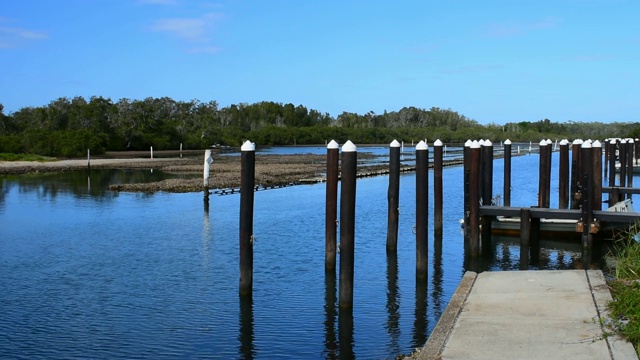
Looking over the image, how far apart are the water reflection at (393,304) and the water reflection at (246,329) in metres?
2.05

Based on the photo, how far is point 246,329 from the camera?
40.7 feet

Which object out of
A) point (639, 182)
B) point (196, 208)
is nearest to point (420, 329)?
point (196, 208)

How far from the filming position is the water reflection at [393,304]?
1156 centimetres

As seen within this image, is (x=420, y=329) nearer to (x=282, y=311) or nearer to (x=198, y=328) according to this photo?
(x=282, y=311)

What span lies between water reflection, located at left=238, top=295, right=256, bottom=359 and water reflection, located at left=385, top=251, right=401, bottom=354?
205cm

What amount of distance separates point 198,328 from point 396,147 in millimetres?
8299

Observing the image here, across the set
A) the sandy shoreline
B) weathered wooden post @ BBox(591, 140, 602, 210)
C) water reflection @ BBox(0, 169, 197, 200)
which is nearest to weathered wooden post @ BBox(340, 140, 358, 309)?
weathered wooden post @ BBox(591, 140, 602, 210)

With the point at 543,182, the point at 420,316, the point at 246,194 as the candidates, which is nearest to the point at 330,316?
the point at 420,316

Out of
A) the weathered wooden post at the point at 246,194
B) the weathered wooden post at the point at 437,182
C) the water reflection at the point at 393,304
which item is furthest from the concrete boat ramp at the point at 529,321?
the weathered wooden post at the point at 437,182

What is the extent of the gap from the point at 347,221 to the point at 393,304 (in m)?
Result: 2.48

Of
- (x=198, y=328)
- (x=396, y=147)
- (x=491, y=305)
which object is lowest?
(x=198, y=328)

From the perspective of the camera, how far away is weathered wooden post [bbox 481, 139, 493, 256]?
794 inches

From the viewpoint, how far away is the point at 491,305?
986 cm

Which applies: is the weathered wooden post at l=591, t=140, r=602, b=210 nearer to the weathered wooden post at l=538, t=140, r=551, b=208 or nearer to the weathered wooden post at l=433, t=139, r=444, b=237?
the weathered wooden post at l=538, t=140, r=551, b=208
